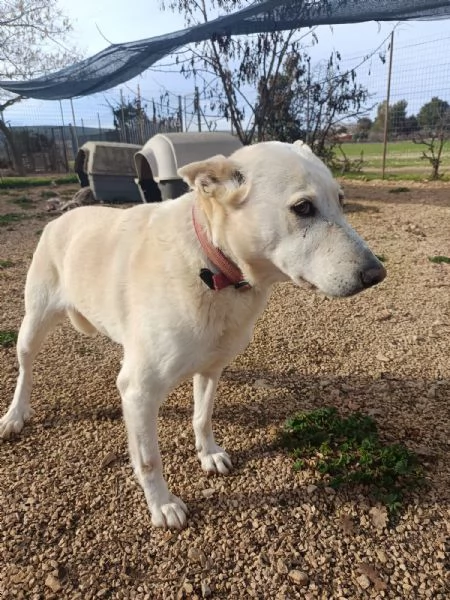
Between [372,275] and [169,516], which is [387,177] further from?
[169,516]

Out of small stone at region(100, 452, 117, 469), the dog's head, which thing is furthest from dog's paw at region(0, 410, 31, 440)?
the dog's head

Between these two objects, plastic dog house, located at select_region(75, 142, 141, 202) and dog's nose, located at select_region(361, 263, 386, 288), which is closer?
dog's nose, located at select_region(361, 263, 386, 288)

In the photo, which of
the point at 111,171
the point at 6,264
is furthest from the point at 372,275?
the point at 111,171

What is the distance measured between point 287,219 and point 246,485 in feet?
5.01

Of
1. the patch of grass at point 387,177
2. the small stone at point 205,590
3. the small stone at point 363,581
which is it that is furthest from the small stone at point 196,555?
the patch of grass at point 387,177

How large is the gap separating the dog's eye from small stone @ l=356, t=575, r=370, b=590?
62.5 inches

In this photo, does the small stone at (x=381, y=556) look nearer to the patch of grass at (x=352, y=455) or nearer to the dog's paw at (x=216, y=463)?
the patch of grass at (x=352, y=455)

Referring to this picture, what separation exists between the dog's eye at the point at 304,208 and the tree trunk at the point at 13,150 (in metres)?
21.7

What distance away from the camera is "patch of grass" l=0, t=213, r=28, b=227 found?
30.0 ft

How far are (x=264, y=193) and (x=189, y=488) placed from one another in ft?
5.49

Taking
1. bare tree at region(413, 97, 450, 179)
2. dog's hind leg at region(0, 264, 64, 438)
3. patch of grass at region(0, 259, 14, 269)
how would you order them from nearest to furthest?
dog's hind leg at region(0, 264, 64, 438), patch of grass at region(0, 259, 14, 269), bare tree at region(413, 97, 450, 179)

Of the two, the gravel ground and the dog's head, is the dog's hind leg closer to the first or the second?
the gravel ground

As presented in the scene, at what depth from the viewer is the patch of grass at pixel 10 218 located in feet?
30.0

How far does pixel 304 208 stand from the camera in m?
1.74
